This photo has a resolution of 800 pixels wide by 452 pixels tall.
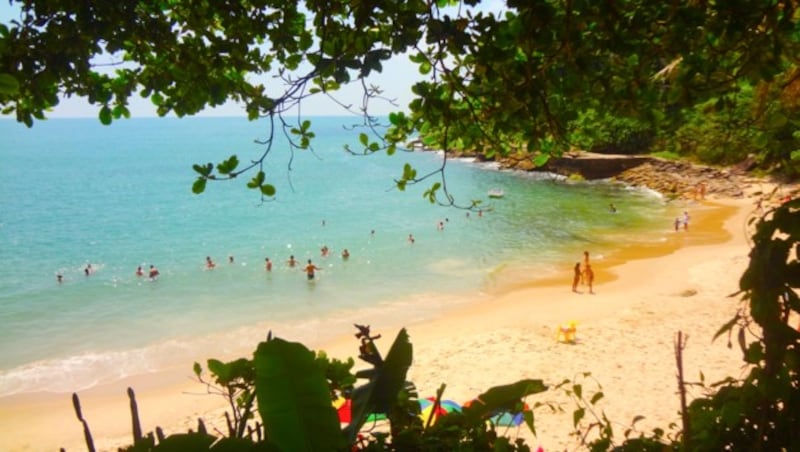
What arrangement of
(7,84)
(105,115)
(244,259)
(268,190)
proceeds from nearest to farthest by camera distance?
(7,84) < (268,190) < (105,115) < (244,259)

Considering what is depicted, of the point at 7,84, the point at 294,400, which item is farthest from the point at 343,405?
the point at 7,84

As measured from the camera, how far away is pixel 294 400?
1.86 metres

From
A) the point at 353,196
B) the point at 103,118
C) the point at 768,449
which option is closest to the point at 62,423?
the point at 103,118

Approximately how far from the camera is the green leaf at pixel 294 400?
71.1 inches

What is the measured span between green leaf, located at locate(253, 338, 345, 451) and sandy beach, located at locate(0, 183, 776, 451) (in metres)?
7.28

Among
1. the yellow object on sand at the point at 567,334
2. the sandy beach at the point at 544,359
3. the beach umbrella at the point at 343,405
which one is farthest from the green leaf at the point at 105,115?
the yellow object on sand at the point at 567,334

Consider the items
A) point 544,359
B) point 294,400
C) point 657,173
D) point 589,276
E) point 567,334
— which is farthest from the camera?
point 657,173

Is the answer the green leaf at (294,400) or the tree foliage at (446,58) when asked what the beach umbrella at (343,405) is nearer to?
the green leaf at (294,400)

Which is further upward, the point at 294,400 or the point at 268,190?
the point at 268,190

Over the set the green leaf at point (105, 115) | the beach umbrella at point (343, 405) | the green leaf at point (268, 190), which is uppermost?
the green leaf at point (105, 115)

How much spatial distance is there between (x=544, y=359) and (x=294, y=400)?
1221cm

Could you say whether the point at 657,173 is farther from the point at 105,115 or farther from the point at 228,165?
the point at 228,165

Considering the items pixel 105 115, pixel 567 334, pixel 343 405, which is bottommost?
pixel 567 334

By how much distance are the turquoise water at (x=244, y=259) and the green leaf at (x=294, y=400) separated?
1250mm
